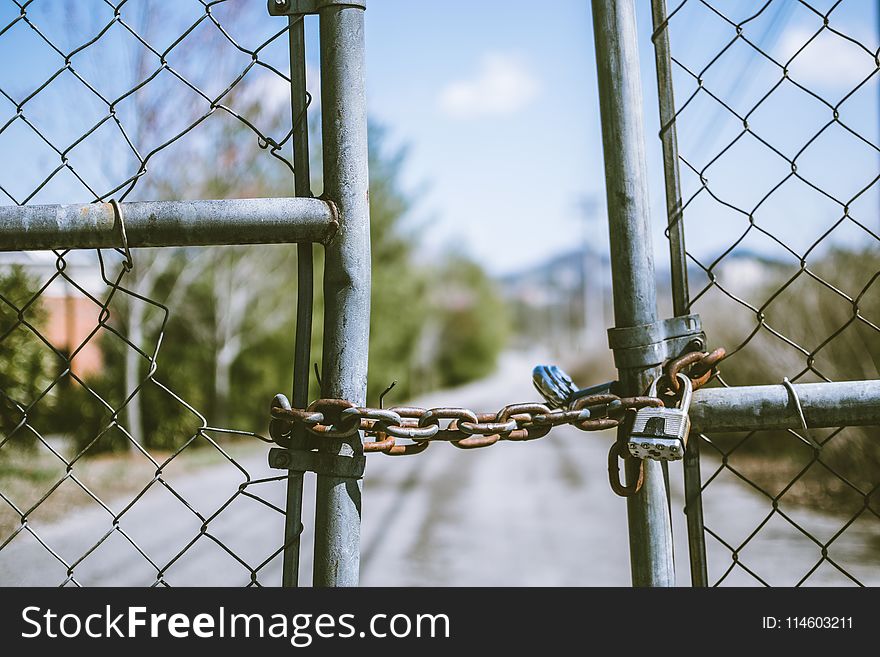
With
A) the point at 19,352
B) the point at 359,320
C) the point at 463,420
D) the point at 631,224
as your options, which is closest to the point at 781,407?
the point at 631,224

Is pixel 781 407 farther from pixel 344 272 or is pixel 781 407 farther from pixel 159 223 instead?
pixel 159 223

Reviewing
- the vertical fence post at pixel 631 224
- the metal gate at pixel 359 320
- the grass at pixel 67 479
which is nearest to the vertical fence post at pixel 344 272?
the metal gate at pixel 359 320

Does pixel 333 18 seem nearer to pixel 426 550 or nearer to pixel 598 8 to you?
pixel 598 8

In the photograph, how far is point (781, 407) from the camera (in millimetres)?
990

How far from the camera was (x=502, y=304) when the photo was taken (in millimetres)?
46500

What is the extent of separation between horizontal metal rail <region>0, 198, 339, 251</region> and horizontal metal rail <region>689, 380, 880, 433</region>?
562 mm

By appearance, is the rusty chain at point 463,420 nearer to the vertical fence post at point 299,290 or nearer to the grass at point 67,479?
the vertical fence post at point 299,290

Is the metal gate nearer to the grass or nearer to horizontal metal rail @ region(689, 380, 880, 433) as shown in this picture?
horizontal metal rail @ region(689, 380, 880, 433)

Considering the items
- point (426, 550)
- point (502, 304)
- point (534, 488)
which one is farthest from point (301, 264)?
point (502, 304)

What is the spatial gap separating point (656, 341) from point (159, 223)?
66cm

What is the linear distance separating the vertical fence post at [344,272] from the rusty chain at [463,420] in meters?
0.05

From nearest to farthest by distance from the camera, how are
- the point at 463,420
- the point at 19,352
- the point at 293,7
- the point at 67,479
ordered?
1. the point at 463,420
2. the point at 293,7
3. the point at 19,352
4. the point at 67,479

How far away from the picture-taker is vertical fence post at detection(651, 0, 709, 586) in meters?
1.07
